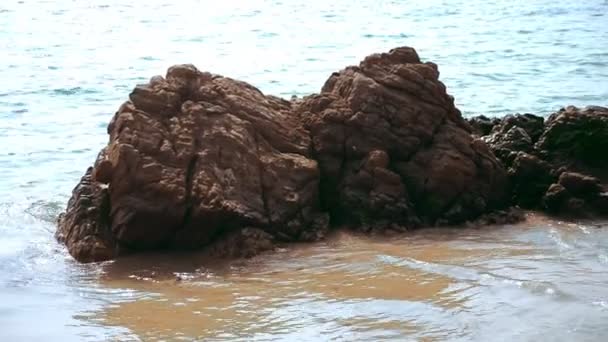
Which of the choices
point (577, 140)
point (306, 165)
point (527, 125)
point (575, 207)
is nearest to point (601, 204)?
point (575, 207)

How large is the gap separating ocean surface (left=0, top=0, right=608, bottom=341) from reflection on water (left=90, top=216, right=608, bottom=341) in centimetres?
1

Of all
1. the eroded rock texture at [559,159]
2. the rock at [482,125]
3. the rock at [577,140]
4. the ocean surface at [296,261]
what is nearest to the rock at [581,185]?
the eroded rock texture at [559,159]

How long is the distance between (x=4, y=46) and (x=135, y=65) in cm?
376

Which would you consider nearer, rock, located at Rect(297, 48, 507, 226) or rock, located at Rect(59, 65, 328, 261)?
rock, located at Rect(59, 65, 328, 261)

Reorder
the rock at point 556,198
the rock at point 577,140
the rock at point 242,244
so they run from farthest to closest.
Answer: the rock at point 577,140 < the rock at point 556,198 < the rock at point 242,244

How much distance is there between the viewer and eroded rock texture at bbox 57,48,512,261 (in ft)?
22.8

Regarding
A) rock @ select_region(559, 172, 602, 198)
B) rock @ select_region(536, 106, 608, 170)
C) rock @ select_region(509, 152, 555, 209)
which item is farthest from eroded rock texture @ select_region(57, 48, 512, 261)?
rock @ select_region(536, 106, 608, 170)

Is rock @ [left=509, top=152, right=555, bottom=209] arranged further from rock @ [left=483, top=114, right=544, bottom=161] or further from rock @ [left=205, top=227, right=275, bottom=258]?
rock @ [left=205, top=227, right=275, bottom=258]

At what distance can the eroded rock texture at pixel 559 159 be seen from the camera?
7.61 meters

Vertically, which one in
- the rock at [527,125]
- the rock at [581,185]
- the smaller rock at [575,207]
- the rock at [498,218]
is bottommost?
the rock at [498,218]

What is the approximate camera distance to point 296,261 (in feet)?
22.1

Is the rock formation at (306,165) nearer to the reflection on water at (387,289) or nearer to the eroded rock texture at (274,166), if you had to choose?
the eroded rock texture at (274,166)

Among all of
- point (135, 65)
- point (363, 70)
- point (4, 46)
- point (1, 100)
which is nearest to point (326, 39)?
point (135, 65)

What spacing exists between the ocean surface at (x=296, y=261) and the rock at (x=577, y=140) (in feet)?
2.45
